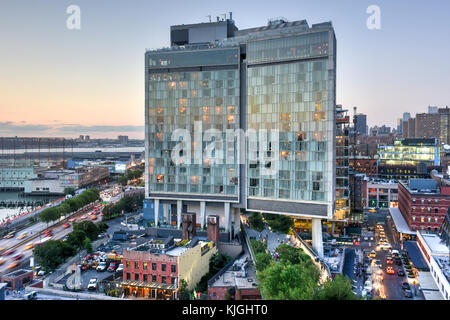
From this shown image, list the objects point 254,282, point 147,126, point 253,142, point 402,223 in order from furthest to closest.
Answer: point 402,223
point 147,126
point 253,142
point 254,282

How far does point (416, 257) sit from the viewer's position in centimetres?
5719

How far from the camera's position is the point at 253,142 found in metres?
62.4

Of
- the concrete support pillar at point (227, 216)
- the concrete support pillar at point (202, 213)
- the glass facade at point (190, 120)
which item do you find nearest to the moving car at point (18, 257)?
the glass facade at point (190, 120)

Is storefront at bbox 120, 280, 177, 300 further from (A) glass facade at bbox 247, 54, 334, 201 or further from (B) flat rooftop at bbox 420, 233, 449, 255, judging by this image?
(B) flat rooftop at bbox 420, 233, 449, 255

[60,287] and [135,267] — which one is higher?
[135,267]

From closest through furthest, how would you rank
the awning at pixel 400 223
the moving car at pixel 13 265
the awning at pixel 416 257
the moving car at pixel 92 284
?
the moving car at pixel 92 284 < the awning at pixel 416 257 < the moving car at pixel 13 265 < the awning at pixel 400 223

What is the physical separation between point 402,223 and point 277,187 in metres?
36.8

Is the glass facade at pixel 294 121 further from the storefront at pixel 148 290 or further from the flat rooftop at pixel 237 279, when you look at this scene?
the storefront at pixel 148 290

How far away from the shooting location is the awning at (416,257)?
52312 millimetres

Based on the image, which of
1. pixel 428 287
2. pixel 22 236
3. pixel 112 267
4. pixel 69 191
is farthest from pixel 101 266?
pixel 69 191

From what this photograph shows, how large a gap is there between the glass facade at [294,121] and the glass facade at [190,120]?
14.4ft

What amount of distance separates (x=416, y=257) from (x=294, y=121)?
27839 millimetres

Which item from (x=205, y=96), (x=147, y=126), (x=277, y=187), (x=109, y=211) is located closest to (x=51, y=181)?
(x=109, y=211)

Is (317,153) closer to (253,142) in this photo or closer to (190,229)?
(253,142)
